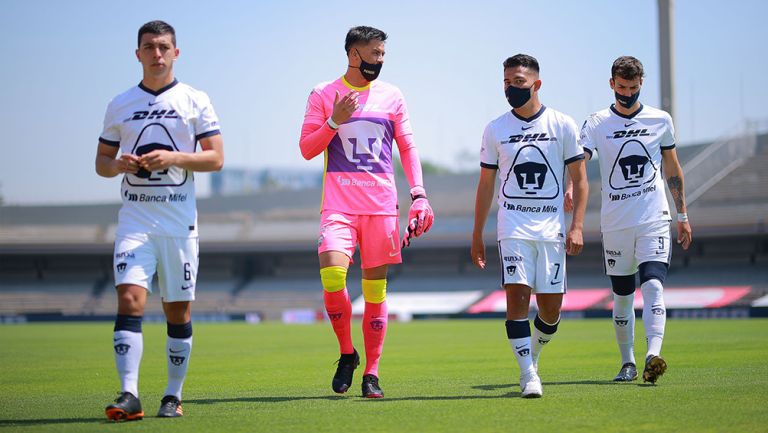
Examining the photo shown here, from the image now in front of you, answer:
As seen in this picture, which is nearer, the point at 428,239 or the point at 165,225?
the point at 165,225

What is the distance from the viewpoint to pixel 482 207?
25.7 ft

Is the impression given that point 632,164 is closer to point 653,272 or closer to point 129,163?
point 653,272

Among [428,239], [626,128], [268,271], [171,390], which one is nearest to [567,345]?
[626,128]

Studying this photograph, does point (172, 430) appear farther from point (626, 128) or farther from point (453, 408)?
point (626, 128)

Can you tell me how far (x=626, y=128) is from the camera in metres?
8.72

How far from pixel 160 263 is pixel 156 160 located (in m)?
0.75

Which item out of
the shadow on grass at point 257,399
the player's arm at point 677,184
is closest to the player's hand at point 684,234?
the player's arm at point 677,184

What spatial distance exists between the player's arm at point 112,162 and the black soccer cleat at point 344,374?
2470 millimetres

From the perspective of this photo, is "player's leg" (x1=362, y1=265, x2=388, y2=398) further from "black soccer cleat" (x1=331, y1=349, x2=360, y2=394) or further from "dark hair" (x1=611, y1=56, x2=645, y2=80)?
"dark hair" (x1=611, y1=56, x2=645, y2=80)

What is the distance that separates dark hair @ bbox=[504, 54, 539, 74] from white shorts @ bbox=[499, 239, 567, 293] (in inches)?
57.4

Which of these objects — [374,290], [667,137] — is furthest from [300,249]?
[374,290]

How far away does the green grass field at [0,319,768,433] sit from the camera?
575 cm

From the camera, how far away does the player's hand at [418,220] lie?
25.9ft

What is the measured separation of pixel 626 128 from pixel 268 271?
44.3m
